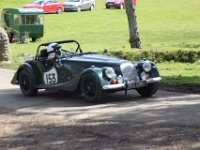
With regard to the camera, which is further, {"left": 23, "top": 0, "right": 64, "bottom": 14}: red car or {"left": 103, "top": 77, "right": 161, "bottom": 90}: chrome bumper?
Answer: {"left": 23, "top": 0, "right": 64, "bottom": 14}: red car

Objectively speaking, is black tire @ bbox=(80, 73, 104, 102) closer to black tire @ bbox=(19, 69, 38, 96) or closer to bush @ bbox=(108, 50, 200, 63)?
black tire @ bbox=(19, 69, 38, 96)

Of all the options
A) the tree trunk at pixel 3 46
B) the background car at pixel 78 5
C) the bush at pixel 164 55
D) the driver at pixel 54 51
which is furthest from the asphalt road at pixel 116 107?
the background car at pixel 78 5

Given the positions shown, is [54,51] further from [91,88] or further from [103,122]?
[103,122]

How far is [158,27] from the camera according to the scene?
135 feet

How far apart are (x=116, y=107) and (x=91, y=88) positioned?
2.56ft

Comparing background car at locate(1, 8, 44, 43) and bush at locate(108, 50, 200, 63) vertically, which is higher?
background car at locate(1, 8, 44, 43)

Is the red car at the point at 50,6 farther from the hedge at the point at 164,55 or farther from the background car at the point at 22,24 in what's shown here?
the hedge at the point at 164,55

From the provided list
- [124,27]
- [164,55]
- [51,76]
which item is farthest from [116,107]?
[124,27]

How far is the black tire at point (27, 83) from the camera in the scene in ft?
39.1

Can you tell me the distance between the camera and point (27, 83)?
12.2 metres

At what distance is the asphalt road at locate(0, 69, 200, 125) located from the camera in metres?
9.02

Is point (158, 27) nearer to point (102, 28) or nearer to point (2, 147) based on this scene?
point (102, 28)

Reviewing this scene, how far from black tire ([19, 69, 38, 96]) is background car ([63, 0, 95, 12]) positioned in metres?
41.0

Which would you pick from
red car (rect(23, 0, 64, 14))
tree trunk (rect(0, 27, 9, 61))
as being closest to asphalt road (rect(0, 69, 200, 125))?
tree trunk (rect(0, 27, 9, 61))
